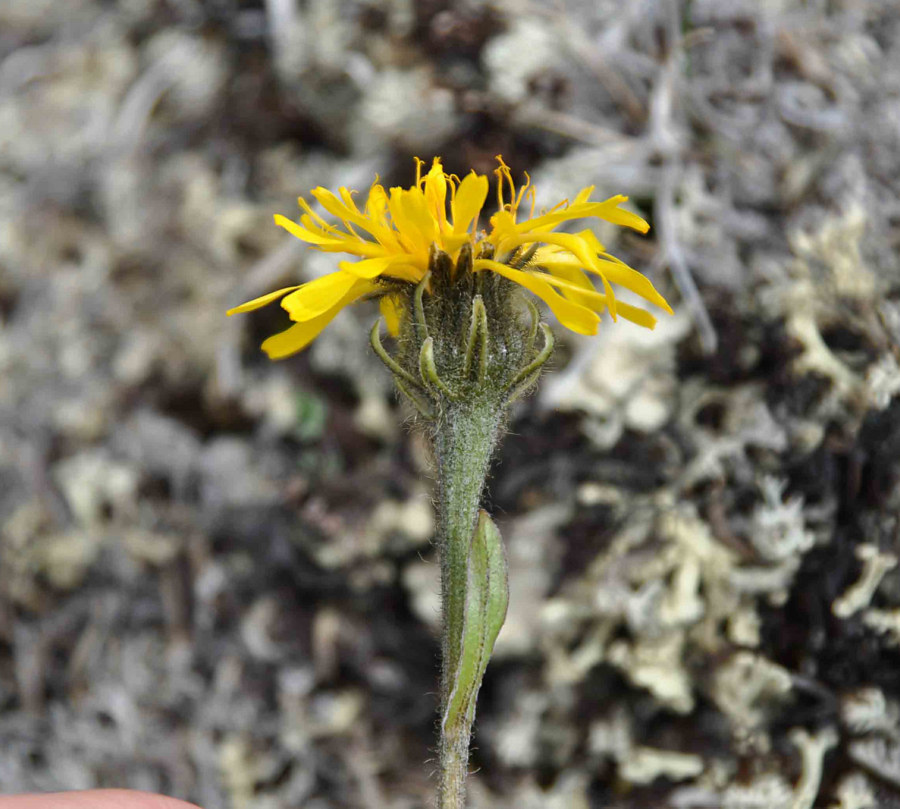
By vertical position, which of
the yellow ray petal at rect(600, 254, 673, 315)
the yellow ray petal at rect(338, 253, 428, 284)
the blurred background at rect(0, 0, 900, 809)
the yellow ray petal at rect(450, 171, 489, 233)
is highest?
the yellow ray petal at rect(450, 171, 489, 233)

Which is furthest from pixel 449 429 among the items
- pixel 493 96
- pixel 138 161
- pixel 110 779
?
pixel 138 161

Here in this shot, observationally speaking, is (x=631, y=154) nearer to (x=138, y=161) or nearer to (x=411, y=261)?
(x=411, y=261)

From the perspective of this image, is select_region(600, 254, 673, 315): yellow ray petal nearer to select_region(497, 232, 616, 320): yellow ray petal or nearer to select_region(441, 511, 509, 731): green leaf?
select_region(497, 232, 616, 320): yellow ray petal

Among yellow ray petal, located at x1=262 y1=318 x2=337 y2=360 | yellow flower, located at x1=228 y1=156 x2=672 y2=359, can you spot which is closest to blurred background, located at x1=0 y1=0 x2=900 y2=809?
yellow flower, located at x1=228 y1=156 x2=672 y2=359

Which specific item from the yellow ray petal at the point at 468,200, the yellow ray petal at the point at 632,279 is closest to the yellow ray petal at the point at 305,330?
the yellow ray petal at the point at 468,200

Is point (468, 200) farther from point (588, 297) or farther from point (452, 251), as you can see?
point (588, 297)

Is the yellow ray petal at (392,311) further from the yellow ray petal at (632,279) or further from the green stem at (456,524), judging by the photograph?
the yellow ray petal at (632,279)
